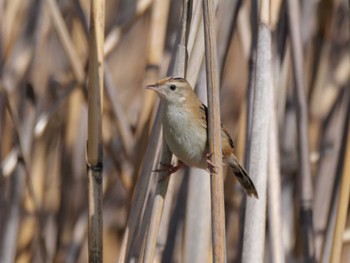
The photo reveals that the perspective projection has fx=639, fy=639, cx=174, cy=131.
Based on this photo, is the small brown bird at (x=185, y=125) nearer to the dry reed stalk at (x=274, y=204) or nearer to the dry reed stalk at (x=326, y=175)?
the dry reed stalk at (x=274, y=204)

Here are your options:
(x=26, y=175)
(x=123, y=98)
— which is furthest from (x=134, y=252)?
(x=123, y=98)

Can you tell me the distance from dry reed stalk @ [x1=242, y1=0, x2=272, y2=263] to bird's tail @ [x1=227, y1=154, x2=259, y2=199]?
0.6 inches

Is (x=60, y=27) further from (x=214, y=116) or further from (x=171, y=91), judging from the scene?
(x=214, y=116)

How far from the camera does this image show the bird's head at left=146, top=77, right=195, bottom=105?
69.9 inches

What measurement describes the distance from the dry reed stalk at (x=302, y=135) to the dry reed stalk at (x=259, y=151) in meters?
0.37

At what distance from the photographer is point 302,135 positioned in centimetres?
220

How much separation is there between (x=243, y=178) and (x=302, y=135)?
0.38 metres

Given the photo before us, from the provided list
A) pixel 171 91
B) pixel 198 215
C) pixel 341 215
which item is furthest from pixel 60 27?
pixel 341 215

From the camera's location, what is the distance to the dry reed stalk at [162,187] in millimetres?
1552

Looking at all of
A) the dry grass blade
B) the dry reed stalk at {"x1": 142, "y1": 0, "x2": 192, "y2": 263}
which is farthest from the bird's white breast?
the dry grass blade

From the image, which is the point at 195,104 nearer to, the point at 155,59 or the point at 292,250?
the point at 155,59

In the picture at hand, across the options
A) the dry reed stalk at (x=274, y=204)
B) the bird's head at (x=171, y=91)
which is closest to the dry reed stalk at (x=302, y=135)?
the dry reed stalk at (x=274, y=204)

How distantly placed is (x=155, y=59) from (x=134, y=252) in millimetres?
820

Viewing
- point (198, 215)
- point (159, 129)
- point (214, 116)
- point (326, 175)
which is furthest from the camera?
point (326, 175)
